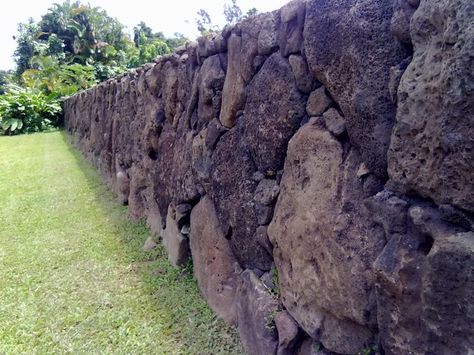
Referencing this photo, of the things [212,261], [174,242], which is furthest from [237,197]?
[174,242]

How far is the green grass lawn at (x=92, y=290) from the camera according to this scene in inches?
86.9

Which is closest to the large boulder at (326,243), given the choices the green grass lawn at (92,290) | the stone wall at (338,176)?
the stone wall at (338,176)

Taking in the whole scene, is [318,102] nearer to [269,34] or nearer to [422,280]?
[269,34]

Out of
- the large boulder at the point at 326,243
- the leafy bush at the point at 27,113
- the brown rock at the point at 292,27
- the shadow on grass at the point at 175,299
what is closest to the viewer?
the large boulder at the point at 326,243

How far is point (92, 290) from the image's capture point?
9.12 ft

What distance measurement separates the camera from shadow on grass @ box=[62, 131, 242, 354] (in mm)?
2129

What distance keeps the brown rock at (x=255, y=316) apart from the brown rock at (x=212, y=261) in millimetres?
135

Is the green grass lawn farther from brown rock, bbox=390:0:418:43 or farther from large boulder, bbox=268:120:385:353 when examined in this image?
brown rock, bbox=390:0:418:43

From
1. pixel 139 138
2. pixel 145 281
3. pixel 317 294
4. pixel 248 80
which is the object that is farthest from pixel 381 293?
pixel 139 138

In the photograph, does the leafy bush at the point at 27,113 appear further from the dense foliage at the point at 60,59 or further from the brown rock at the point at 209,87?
the brown rock at the point at 209,87

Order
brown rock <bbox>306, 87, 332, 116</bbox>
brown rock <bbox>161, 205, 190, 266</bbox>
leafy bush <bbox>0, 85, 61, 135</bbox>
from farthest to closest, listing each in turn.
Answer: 1. leafy bush <bbox>0, 85, 61, 135</bbox>
2. brown rock <bbox>161, 205, 190, 266</bbox>
3. brown rock <bbox>306, 87, 332, 116</bbox>

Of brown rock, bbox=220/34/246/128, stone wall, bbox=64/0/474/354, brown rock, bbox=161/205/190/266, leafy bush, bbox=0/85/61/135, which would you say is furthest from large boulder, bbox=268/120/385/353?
leafy bush, bbox=0/85/61/135

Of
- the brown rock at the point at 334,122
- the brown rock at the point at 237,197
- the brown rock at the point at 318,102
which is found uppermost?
the brown rock at the point at 318,102

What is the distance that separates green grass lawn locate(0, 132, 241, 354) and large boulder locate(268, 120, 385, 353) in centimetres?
70
